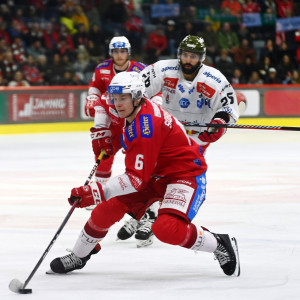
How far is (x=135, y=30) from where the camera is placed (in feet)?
54.2

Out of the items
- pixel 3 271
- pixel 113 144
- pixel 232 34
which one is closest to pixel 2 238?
pixel 3 271

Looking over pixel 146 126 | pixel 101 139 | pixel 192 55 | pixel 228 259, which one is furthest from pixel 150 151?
pixel 101 139

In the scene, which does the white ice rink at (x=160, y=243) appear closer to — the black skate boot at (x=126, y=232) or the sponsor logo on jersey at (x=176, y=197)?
the black skate boot at (x=126, y=232)

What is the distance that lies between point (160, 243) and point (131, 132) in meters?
1.41

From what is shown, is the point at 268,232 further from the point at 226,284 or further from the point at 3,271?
the point at 3,271

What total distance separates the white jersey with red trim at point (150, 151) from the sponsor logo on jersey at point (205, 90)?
4.69ft

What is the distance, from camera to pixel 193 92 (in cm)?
590

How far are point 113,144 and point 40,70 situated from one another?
8.07m

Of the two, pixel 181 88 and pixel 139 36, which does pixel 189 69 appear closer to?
pixel 181 88

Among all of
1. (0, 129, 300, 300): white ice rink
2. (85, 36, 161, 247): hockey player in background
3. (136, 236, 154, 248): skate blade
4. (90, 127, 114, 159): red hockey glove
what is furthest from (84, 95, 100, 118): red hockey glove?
(136, 236, 154, 248): skate blade

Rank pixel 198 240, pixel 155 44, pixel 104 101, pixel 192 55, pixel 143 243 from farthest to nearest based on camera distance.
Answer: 1. pixel 155 44
2. pixel 104 101
3. pixel 192 55
4. pixel 143 243
5. pixel 198 240

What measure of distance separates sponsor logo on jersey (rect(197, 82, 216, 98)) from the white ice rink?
954 mm

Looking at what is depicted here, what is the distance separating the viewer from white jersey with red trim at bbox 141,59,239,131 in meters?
5.87

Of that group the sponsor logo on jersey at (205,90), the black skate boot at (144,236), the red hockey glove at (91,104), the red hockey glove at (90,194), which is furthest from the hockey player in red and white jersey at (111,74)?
the red hockey glove at (90,194)
